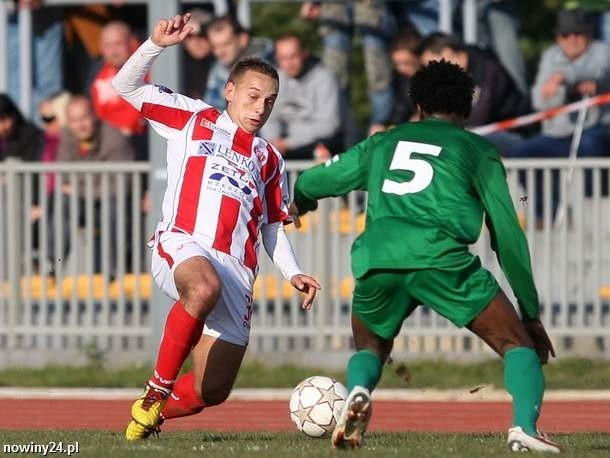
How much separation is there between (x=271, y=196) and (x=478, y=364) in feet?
19.3

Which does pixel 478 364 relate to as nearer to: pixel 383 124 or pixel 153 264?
pixel 383 124

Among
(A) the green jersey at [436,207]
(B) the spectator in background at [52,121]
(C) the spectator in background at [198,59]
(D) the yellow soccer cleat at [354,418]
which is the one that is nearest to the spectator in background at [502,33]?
(C) the spectator in background at [198,59]

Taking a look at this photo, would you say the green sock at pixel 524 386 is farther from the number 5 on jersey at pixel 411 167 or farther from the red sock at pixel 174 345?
the red sock at pixel 174 345

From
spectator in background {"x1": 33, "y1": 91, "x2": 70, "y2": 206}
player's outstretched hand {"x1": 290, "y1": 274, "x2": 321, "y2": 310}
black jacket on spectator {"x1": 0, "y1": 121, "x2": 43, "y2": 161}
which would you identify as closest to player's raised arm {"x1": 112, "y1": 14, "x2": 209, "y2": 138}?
player's outstretched hand {"x1": 290, "y1": 274, "x2": 321, "y2": 310}

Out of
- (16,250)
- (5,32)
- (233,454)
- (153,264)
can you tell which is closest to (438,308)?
(233,454)

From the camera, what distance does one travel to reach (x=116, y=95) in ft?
58.0

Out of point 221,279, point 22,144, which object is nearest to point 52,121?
point 22,144

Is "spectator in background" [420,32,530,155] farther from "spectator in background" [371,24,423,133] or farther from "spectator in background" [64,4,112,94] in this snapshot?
"spectator in background" [64,4,112,94]

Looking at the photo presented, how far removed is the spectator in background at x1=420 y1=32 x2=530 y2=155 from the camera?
1616cm

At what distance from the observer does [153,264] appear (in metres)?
9.15

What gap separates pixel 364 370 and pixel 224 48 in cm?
895

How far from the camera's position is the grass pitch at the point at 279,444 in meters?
8.16

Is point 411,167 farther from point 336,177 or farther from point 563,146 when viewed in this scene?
point 563,146

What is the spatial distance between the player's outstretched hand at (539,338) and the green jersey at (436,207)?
0.16 meters
